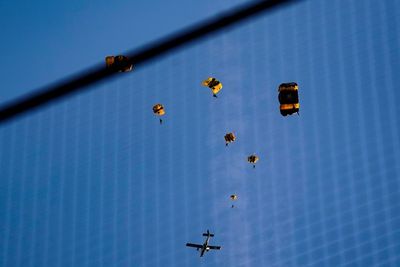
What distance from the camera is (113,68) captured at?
2.27 metres

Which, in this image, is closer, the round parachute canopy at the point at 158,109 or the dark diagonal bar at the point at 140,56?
the dark diagonal bar at the point at 140,56

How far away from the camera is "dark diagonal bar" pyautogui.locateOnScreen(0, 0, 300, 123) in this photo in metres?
2.20

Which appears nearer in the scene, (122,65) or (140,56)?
(140,56)

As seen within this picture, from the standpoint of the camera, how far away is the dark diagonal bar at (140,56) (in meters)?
2.20

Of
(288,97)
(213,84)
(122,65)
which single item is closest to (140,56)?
(122,65)

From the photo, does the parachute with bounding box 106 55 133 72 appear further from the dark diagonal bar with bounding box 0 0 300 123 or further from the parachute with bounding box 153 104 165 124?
the parachute with bounding box 153 104 165 124

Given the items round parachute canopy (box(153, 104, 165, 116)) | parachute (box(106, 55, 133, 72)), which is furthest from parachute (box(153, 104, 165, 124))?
parachute (box(106, 55, 133, 72))

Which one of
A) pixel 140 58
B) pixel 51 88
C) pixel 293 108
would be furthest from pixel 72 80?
pixel 293 108

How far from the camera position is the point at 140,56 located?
2.25 metres

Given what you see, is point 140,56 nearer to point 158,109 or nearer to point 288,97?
point 288,97

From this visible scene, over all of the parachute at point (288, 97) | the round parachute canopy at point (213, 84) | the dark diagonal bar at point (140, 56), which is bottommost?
the dark diagonal bar at point (140, 56)

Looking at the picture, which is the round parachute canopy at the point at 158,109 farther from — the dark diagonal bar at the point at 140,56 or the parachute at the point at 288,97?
the dark diagonal bar at the point at 140,56

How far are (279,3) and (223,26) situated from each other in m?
0.26

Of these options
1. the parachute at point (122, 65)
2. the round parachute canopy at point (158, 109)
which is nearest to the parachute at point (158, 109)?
the round parachute canopy at point (158, 109)
